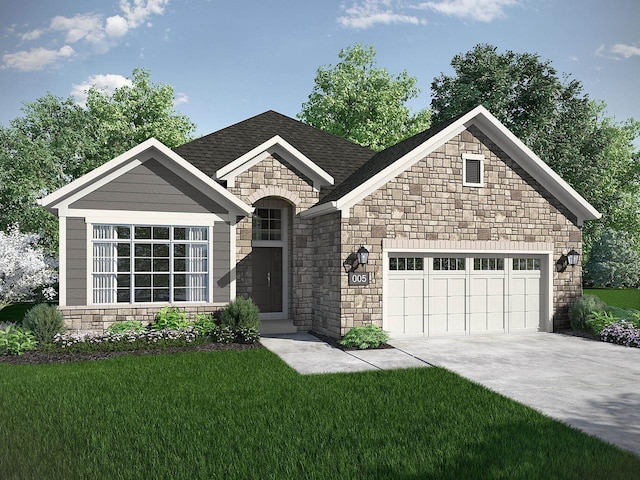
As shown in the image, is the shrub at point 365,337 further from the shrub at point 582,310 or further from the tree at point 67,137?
the tree at point 67,137

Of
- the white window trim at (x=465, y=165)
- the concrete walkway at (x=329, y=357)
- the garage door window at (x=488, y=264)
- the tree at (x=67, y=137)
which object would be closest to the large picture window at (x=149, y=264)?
the concrete walkway at (x=329, y=357)

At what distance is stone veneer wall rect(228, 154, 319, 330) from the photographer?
14789 millimetres

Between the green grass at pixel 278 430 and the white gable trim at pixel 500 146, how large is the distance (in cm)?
511

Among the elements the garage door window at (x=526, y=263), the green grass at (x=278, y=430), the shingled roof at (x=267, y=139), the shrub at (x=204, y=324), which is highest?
the shingled roof at (x=267, y=139)

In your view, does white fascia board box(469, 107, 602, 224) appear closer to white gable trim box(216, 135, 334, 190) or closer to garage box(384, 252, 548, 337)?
garage box(384, 252, 548, 337)

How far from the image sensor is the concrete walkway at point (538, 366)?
7.38m

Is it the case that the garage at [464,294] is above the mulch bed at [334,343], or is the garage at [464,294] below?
above

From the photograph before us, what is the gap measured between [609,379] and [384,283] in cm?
543

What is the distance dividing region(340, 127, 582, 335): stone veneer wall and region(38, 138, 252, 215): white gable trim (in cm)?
309

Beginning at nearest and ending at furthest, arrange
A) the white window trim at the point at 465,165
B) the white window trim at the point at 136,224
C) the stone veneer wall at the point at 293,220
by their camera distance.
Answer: the white window trim at the point at 136,224 < the white window trim at the point at 465,165 < the stone veneer wall at the point at 293,220

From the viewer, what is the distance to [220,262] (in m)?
13.5

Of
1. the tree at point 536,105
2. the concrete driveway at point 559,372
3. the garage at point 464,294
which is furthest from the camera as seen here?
the tree at point 536,105

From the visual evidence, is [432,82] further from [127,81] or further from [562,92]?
[127,81]

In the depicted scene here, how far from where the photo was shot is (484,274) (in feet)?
47.4
